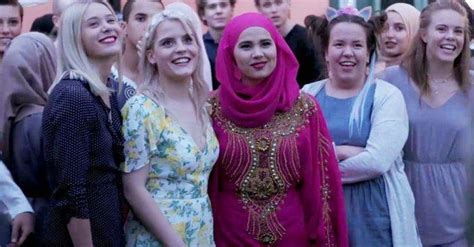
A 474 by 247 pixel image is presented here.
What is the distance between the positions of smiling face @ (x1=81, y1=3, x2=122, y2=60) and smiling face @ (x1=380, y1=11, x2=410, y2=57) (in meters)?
2.68

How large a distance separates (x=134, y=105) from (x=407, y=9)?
3.06 metres

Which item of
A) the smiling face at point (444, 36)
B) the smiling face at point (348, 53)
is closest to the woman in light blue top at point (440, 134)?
the smiling face at point (444, 36)

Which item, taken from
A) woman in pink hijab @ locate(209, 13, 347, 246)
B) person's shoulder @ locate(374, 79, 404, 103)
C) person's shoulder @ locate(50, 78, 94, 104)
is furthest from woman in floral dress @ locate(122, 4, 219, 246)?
person's shoulder @ locate(374, 79, 404, 103)

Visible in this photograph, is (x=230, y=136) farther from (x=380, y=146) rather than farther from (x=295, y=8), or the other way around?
(x=295, y=8)

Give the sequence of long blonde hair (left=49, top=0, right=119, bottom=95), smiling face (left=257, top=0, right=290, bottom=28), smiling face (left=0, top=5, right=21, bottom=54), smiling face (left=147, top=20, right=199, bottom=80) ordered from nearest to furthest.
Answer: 1. long blonde hair (left=49, top=0, right=119, bottom=95)
2. smiling face (left=147, top=20, right=199, bottom=80)
3. smiling face (left=0, top=5, right=21, bottom=54)
4. smiling face (left=257, top=0, right=290, bottom=28)

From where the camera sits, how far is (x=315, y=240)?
4648 millimetres

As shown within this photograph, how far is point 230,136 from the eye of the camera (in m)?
4.57

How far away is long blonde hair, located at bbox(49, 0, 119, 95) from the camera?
4.21 meters

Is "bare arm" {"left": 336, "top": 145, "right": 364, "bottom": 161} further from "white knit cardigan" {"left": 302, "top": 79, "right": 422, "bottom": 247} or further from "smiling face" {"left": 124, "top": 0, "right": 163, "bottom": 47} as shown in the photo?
"smiling face" {"left": 124, "top": 0, "right": 163, "bottom": 47}

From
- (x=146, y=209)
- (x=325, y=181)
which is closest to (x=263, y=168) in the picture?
(x=325, y=181)

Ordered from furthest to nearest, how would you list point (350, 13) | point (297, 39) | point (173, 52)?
point (297, 39) → point (350, 13) → point (173, 52)

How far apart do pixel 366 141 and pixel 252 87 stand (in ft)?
2.27

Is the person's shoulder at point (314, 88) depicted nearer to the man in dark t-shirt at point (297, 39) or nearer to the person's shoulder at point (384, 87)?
the person's shoulder at point (384, 87)

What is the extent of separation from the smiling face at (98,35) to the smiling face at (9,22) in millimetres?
1441
